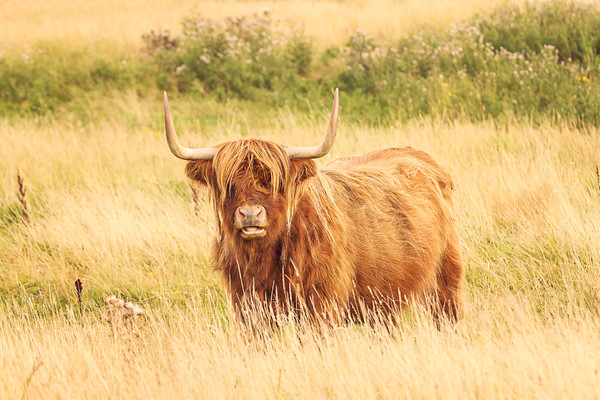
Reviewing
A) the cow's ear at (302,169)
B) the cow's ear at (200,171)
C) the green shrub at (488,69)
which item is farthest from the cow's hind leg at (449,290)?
the green shrub at (488,69)

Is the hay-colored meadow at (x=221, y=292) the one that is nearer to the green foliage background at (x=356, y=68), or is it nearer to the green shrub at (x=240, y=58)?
the green foliage background at (x=356, y=68)

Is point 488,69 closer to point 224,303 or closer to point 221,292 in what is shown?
point 221,292

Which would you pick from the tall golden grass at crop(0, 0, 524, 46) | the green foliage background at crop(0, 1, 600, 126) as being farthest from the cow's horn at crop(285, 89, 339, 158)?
the tall golden grass at crop(0, 0, 524, 46)

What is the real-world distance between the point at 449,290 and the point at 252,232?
A: 5.89 ft

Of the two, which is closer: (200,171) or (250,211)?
(250,211)

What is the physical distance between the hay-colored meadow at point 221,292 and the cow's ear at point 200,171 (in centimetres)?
89

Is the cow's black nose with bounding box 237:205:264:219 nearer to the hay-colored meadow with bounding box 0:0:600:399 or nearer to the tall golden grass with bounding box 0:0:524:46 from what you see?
the hay-colored meadow with bounding box 0:0:600:399

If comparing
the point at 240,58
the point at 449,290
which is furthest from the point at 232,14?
the point at 449,290

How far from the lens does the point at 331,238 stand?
4.17 m

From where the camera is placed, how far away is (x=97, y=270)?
607cm

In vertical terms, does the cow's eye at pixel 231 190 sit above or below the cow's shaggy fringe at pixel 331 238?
above

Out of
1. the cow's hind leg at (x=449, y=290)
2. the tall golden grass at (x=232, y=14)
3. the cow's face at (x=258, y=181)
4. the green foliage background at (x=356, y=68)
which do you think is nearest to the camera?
the cow's face at (x=258, y=181)

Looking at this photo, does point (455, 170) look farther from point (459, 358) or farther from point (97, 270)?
point (459, 358)

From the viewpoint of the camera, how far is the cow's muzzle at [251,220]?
3766 mm
